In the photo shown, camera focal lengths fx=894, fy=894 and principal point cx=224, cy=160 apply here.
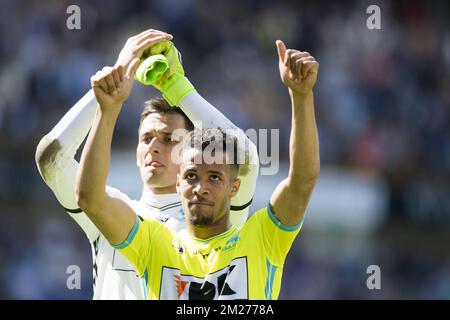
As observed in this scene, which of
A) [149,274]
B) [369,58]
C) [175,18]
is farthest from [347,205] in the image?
[149,274]

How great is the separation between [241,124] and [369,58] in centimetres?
286

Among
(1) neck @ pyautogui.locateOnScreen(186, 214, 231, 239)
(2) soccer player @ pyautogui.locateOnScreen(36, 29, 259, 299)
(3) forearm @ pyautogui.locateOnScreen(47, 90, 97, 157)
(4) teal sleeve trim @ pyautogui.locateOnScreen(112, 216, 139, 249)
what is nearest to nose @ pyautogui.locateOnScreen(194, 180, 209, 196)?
(1) neck @ pyautogui.locateOnScreen(186, 214, 231, 239)

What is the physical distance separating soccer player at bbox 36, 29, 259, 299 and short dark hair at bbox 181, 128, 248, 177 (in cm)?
57

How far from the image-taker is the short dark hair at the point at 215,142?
4340mm

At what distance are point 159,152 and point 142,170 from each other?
0.58 feet

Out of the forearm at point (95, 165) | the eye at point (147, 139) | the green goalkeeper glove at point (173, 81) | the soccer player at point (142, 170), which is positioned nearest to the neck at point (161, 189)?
the soccer player at point (142, 170)

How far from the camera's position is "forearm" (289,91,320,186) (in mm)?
4051

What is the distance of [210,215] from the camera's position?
422 centimetres

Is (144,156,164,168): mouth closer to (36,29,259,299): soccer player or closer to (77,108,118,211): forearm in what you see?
(36,29,259,299): soccer player

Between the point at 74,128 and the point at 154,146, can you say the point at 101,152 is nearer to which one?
the point at 74,128

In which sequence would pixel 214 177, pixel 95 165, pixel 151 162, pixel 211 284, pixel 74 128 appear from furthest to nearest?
1. pixel 151 162
2. pixel 74 128
3. pixel 214 177
4. pixel 211 284
5. pixel 95 165

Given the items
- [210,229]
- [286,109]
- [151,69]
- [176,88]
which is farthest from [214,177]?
[286,109]

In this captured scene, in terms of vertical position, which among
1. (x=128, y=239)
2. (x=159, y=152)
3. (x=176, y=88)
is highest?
(x=176, y=88)

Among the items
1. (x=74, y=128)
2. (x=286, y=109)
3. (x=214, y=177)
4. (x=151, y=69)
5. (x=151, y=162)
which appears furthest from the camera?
(x=286, y=109)
